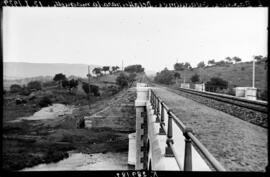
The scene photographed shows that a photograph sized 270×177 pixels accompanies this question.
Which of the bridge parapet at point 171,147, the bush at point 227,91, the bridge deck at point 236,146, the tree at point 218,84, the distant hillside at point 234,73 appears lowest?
the bridge deck at point 236,146

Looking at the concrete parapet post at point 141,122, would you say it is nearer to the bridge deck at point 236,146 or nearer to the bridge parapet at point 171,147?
the bridge parapet at point 171,147

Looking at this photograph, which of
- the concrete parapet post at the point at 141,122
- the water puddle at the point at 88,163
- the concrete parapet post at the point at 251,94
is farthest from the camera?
the concrete parapet post at the point at 141,122

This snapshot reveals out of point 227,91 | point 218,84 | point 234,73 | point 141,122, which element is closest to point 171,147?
point 141,122

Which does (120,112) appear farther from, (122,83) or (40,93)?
(40,93)

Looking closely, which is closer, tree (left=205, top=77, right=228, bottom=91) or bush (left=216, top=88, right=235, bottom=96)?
bush (left=216, top=88, right=235, bottom=96)

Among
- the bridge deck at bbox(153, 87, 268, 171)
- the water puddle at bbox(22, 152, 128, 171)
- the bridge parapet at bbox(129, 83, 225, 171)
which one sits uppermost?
the bridge parapet at bbox(129, 83, 225, 171)

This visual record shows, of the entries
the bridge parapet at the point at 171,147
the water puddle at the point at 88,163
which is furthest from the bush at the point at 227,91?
the water puddle at the point at 88,163

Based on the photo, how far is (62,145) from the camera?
10.4m

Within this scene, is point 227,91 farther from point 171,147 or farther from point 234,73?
point 171,147

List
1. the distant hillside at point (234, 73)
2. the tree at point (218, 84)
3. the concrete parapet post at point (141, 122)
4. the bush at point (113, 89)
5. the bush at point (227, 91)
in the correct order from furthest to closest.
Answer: the bush at point (113, 89), the tree at point (218, 84), the distant hillside at point (234, 73), the bush at point (227, 91), the concrete parapet post at point (141, 122)

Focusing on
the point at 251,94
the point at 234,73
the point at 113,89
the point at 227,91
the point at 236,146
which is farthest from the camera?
the point at 113,89

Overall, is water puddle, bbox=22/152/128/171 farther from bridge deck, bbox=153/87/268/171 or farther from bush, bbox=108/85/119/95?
bush, bbox=108/85/119/95

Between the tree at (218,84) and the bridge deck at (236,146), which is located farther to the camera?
the tree at (218,84)

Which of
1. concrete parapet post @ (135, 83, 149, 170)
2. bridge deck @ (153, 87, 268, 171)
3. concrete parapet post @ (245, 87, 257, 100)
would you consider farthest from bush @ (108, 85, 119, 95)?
bridge deck @ (153, 87, 268, 171)
